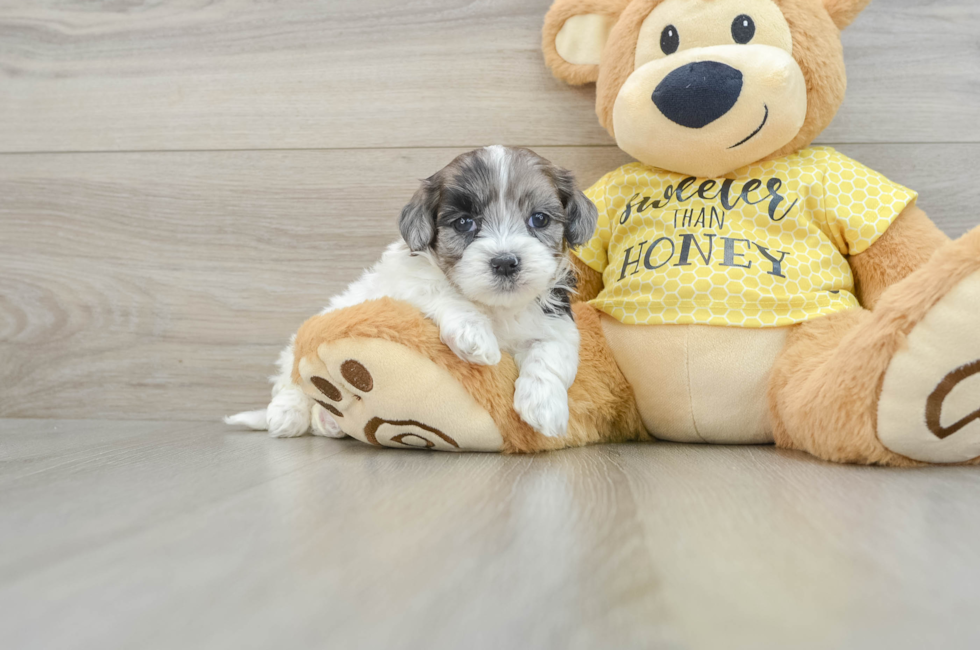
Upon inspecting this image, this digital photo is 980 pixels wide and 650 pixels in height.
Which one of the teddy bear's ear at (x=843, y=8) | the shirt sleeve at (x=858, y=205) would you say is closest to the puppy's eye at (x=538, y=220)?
the shirt sleeve at (x=858, y=205)

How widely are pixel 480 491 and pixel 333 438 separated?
64cm

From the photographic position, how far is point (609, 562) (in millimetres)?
606

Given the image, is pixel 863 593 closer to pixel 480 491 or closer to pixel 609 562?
pixel 609 562

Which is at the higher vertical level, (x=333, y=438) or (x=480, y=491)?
(x=480, y=491)

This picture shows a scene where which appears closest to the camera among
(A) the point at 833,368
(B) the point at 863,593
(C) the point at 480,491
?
(B) the point at 863,593

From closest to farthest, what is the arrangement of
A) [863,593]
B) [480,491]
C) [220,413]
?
[863,593]
[480,491]
[220,413]

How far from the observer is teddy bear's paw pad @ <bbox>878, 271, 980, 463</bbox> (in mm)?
914

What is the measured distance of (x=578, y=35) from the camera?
4.94 ft

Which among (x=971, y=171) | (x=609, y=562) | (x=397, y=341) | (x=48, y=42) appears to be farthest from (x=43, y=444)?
(x=971, y=171)

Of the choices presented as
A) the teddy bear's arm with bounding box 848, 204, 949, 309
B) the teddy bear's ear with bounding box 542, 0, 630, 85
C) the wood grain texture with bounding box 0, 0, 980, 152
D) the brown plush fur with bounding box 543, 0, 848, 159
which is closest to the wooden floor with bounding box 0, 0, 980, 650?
the wood grain texture with bounding box 0, 0, 980, 152

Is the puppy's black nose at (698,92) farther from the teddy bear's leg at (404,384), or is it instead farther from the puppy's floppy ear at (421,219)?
the teddy bear's leg at (404,384)

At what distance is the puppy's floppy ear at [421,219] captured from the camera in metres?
1.26

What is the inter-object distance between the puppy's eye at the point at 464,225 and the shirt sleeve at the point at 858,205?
0.69 metres

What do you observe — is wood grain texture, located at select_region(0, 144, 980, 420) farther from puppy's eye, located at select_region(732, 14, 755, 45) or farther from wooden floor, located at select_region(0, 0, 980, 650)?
puppy's eye, located at select_region(732, 14, 755, 45)
